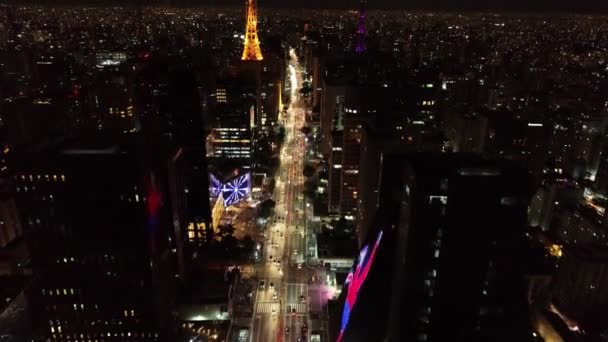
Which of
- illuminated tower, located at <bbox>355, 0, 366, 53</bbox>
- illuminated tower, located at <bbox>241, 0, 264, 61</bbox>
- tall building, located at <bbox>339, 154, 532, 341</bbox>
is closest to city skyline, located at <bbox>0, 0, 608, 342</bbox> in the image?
tall building, located at <bbox>339, 154, 532, 341</bbox>

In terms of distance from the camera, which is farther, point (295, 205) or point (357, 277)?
point (295, 205)

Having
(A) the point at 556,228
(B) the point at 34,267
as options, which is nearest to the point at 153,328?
(B) the point at 34,267

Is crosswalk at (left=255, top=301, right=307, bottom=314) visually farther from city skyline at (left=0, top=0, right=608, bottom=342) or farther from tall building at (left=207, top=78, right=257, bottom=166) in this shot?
tall building at (left=207, top=78, right=257, bottom=166)

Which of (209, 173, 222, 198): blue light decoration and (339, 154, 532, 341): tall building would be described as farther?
(209, 173, 222, 198): blue light decoration

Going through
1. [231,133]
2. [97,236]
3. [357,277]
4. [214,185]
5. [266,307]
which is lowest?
[266,307]

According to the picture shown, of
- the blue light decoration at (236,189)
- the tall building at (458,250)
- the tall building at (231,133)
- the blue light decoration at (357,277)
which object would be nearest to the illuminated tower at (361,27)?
the tall building at (231,133)

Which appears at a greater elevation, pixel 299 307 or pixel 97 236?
pixel 97 236

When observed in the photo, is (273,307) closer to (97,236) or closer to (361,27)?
(97,236)

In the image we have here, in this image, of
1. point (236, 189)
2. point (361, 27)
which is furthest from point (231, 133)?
point (361, 27)
